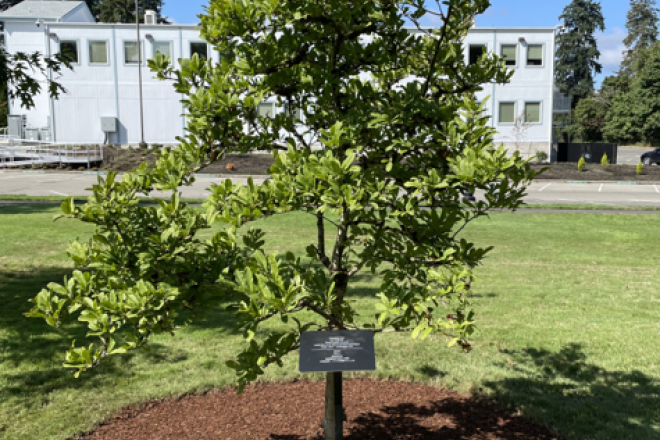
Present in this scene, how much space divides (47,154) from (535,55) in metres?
29.5

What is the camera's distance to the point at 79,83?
37781 mm

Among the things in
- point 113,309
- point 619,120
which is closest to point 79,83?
point 113,309

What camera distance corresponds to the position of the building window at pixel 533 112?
124 feet

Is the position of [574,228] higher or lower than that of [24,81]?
lower

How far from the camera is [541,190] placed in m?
27.5

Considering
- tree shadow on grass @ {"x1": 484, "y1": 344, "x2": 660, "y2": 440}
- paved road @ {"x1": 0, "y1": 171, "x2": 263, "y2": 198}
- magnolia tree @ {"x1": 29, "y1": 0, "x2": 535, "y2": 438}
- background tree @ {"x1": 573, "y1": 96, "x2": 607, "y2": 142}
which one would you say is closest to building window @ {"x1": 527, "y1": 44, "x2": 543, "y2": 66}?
paved road @ {"x1": 0, "y1": 171, "x2": 263, "y2": 198}

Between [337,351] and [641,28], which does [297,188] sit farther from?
[641,28]

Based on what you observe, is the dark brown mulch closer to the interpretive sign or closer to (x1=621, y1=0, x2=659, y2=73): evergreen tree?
the interpretive sign

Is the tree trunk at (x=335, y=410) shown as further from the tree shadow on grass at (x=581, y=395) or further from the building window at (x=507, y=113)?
the building window at (x=507, y=113)

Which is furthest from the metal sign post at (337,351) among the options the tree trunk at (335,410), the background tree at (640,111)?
the background tree at (640,111)

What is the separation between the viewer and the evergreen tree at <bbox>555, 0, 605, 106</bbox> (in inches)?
3273

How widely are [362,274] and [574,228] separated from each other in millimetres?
7729

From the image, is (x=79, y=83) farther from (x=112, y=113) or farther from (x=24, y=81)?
(x=24, y=81)

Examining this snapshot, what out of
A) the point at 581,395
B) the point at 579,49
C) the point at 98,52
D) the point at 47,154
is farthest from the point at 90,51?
the point at 579,49
